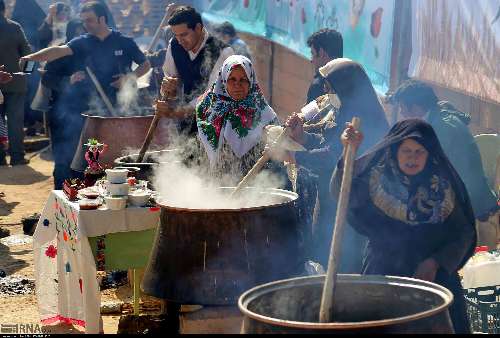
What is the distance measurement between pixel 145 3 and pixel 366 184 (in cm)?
1766

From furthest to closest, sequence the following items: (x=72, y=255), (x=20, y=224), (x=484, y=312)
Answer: (x=20, y=224) → (x=72, y=255) → (x=484, y=312)

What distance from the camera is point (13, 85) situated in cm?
1421

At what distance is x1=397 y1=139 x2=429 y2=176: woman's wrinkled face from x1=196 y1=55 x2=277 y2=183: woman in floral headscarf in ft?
5.14

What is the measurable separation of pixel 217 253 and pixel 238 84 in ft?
5.77

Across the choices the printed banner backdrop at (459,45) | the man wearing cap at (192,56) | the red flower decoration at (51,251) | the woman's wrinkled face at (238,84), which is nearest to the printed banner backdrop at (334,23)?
the printed banner backdrop at (459,45)

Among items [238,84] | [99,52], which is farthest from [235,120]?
[99,52]

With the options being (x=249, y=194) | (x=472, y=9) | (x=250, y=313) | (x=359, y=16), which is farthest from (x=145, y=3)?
(x=250, y=313)

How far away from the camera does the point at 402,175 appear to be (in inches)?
195

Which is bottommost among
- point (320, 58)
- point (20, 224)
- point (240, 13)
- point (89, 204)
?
point (20, 224)

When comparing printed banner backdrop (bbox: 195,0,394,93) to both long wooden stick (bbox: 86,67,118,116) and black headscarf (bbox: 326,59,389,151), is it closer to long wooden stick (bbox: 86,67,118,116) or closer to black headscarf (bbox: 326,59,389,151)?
black headscarf (bbox: 326,59,389,151)

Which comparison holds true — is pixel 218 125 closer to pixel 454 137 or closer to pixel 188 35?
pixel 188 35

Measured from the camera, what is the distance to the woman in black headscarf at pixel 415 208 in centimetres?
487

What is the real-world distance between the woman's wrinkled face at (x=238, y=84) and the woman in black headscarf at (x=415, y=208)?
1.61m

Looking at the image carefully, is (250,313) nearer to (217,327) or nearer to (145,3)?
(217,327)
